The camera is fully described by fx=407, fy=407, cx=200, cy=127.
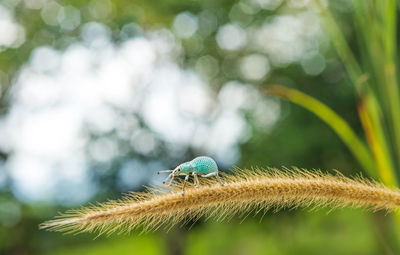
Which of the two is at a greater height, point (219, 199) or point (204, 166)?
point (204, 166)

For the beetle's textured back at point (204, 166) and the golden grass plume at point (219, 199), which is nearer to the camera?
the golden grass plume at point (219, 199)

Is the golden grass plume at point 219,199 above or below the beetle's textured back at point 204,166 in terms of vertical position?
below

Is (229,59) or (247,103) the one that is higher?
(229,59)

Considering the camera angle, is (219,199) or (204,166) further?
(204,166)

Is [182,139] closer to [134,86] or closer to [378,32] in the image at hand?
[134,86]

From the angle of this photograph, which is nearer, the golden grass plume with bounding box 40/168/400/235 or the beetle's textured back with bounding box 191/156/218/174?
the golden grass plume with bounding box 40/168/400/235

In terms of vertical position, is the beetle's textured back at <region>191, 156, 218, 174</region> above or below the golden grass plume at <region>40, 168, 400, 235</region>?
above

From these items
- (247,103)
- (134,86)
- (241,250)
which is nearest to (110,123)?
(134,86)

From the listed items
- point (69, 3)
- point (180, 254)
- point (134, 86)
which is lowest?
point (180, 254)
